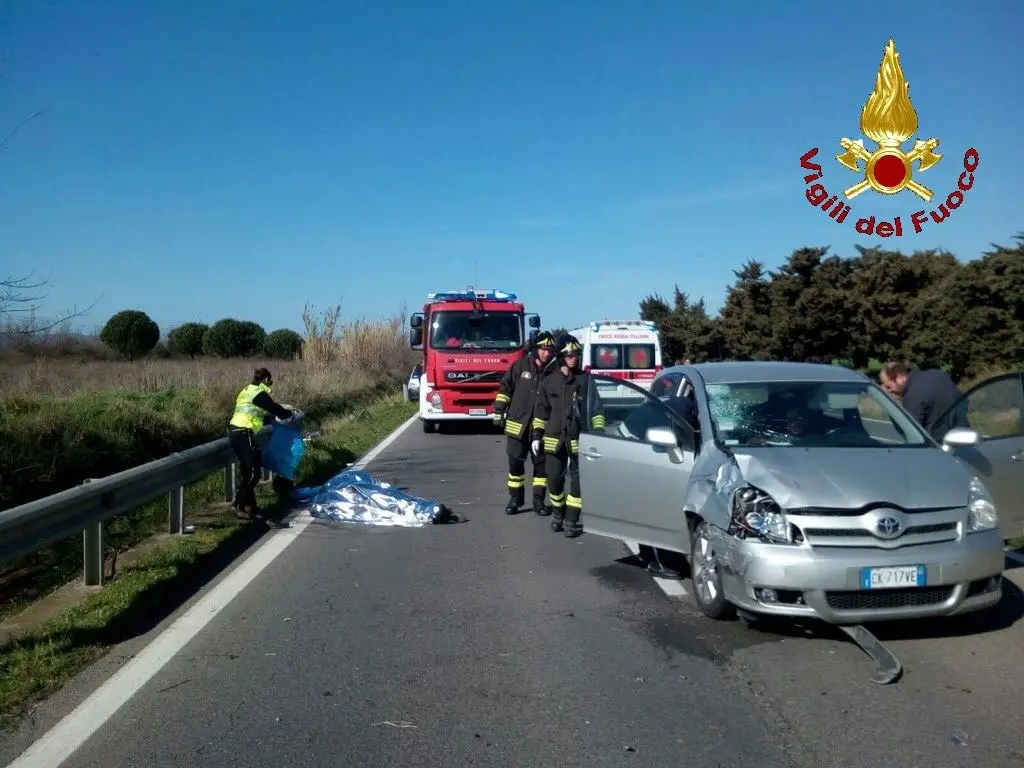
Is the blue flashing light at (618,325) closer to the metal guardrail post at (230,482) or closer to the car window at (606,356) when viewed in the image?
the car window at (606,356)

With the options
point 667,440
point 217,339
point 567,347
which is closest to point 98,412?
point 567,347

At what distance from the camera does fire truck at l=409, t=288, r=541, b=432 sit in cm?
1938

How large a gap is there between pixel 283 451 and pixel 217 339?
140ft

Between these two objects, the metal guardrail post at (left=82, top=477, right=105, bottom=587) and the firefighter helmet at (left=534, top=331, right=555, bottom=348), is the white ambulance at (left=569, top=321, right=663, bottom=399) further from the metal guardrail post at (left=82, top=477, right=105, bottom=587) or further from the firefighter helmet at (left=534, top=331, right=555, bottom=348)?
the metal guardrail post at (left=82, top=477, right=105, bottom=587)

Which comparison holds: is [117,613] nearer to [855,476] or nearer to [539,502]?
[855,476]

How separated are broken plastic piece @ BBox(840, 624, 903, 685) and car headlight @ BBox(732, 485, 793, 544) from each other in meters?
0.60

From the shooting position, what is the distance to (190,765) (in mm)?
4047

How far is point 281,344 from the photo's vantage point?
5238cm

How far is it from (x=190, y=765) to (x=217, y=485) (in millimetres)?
8276

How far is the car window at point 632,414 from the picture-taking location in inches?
276

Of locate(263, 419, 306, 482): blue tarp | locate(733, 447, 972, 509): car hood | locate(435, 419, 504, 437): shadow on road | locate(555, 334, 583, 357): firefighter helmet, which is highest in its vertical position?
locate(555, 334, 583, 357): firefighter helmet

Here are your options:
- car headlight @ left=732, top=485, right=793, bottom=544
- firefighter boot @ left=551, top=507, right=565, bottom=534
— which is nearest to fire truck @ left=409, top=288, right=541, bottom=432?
firefighter boot @ left=551, top=507, right=565, bottom=534

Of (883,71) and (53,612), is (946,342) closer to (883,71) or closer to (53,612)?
(883,71)

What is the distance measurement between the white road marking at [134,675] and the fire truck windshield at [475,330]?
37.7 ft
